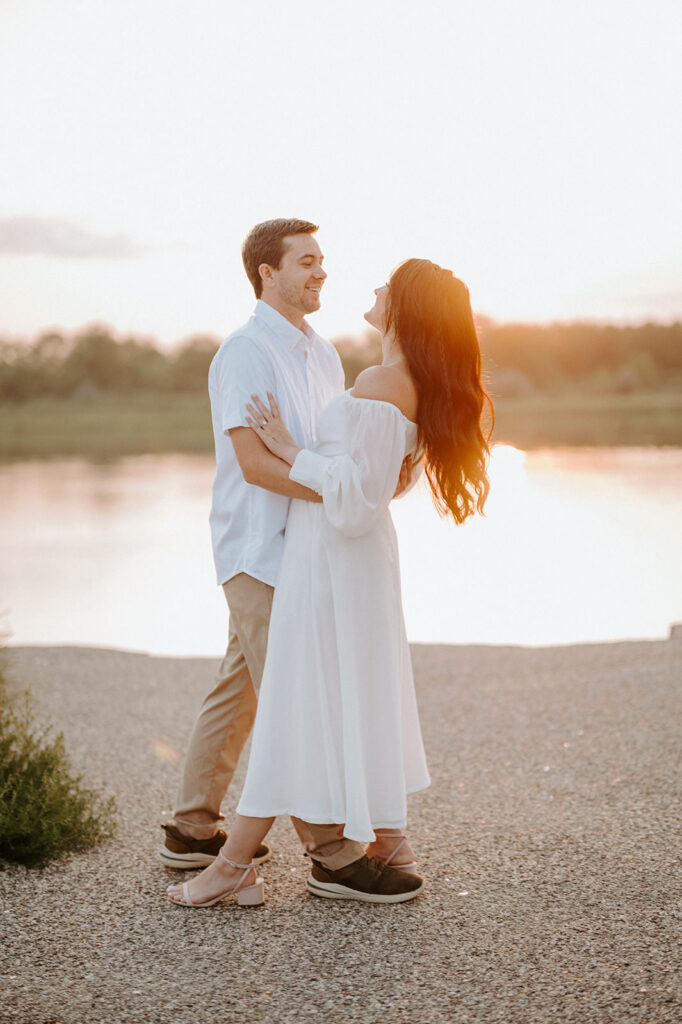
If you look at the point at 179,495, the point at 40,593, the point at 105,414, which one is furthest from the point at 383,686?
the point at 105,414

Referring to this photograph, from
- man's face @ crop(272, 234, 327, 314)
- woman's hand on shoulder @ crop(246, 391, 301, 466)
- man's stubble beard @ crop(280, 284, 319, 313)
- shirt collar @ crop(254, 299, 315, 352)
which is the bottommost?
woman's hand on shoulder @ crop(246, 391, 301, 466)

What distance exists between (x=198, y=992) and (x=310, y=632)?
102 centimetres

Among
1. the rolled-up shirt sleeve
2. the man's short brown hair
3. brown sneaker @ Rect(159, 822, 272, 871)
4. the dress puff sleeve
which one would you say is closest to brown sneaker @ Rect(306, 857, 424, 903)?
brown sneaker @ Rect(159, 822, 272, 871)

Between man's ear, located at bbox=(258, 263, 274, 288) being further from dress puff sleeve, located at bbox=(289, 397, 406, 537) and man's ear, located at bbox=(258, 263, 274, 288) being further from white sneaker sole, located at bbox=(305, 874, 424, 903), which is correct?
white sneaker sole, located at bbox=(305, 874, 424, 903)

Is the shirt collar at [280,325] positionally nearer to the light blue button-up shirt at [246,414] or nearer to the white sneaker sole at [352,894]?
the light blue button-up shirt at [246,414]

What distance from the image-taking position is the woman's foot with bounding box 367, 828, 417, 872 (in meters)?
3.62

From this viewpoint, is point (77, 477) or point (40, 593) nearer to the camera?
point (40, 593)

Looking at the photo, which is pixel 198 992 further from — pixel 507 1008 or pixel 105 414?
pixel 105 414

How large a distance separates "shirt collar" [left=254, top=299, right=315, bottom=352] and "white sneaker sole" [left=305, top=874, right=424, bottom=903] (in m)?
1.70

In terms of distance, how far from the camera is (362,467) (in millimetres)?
3182

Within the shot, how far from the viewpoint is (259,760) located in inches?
134

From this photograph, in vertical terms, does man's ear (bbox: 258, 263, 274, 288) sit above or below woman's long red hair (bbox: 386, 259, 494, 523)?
above

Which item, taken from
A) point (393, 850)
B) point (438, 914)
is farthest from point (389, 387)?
point (438, 914)

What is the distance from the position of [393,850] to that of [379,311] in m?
1.71
